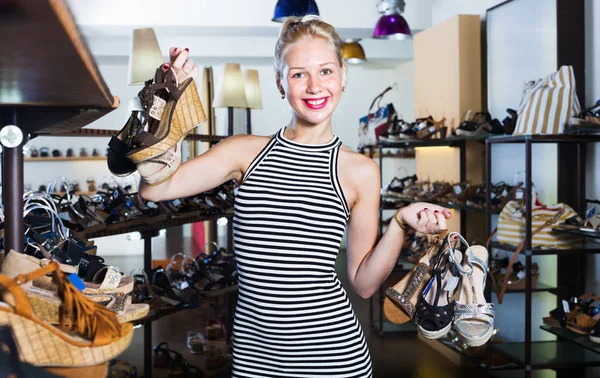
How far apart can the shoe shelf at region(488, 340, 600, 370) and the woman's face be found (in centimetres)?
305

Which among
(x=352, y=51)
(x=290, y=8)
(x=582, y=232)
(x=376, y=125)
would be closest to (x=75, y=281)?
(x=582, y=232)

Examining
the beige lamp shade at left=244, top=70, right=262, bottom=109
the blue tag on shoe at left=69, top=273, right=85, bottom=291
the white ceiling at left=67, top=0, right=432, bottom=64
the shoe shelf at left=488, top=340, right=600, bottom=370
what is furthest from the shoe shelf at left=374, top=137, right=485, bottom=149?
the blue tag on shoe at left=69, top=273, right=85, bottom=291

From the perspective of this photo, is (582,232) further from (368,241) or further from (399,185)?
(399,185)

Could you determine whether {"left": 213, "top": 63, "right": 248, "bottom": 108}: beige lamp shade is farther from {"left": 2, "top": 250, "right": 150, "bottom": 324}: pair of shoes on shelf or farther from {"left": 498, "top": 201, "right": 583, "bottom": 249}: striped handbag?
{"left": 2, "top": 250, "right": 150, "bottom": 324}: pair of shoes on shelf

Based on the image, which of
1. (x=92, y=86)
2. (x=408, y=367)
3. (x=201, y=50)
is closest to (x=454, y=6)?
(x=408, y=367)

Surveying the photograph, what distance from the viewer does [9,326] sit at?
81 cm

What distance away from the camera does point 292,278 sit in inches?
66.8

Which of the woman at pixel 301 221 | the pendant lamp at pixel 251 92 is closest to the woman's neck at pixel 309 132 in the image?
the woman at pixel 301 221

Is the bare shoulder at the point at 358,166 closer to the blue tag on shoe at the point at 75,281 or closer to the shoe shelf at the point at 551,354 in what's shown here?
the blue tag on shoe at the point at 75,281

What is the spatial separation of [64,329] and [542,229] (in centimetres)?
373

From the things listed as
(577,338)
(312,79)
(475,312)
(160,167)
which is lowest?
(577,338)

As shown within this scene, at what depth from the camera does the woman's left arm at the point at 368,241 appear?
69.4 inches

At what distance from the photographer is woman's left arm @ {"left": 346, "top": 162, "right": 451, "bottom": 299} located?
1.76 meters

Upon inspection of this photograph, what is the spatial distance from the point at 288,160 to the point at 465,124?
12.6ft
